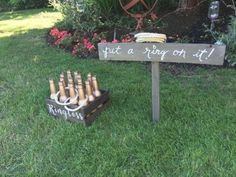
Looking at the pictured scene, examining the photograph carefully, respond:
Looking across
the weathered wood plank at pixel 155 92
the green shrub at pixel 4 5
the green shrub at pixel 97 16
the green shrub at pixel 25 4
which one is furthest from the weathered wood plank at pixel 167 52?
the green shrub at pixel 4 5

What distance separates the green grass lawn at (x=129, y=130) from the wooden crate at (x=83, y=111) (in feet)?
0.20

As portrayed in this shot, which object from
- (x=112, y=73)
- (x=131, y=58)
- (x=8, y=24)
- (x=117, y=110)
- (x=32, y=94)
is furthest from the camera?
(x=8, y=24)

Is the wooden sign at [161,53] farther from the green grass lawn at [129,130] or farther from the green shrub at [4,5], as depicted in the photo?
the green shrub at [4,5]

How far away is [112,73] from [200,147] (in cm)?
192

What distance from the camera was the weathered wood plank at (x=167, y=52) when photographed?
280 cm

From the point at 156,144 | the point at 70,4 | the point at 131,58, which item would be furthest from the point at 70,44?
the point at 156,144

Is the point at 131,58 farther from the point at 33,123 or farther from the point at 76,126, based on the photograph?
the point at 33,123

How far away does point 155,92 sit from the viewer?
323 cm

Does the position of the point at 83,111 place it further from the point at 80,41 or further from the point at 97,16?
the point at 97,16

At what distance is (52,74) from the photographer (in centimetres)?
473

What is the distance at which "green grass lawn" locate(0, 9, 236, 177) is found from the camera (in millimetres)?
2775

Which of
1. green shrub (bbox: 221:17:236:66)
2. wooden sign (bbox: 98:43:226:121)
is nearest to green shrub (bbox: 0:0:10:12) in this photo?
green shrub (bbox: 221:17:236:66)

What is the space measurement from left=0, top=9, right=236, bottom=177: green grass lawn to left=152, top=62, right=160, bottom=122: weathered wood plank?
0.08 m

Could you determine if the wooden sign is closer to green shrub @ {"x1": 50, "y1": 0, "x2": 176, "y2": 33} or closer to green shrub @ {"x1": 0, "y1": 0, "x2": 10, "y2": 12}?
green shrub @ {"x1": 50, "y1": 0, "x2": 176, "y2": 33}
